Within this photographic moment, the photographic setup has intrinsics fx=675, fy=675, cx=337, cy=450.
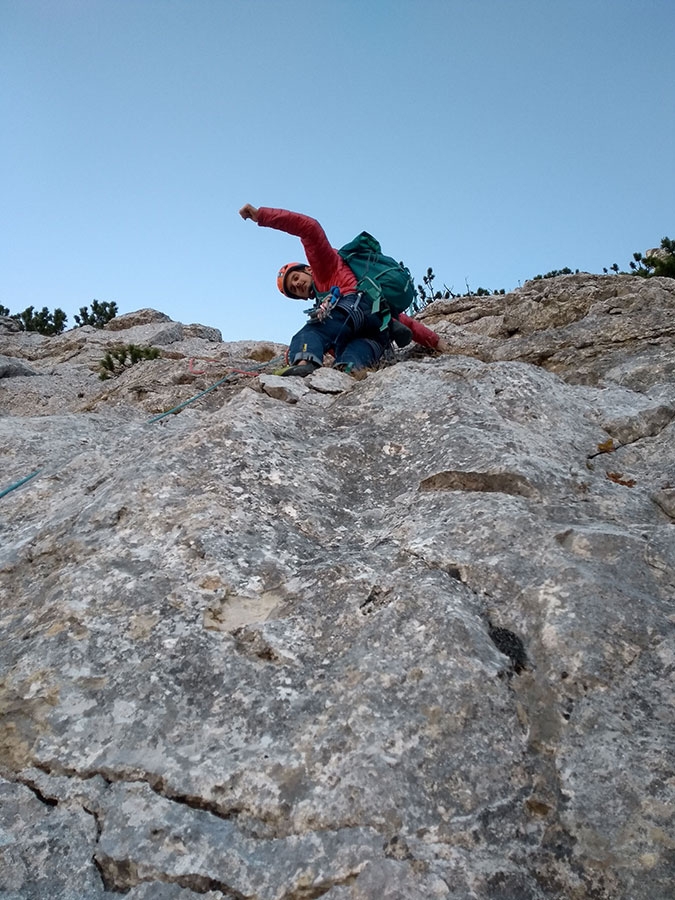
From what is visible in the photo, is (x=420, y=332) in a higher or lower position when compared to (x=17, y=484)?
higher

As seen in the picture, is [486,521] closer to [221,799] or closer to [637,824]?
[637,824]

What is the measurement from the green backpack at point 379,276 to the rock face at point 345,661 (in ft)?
12.3

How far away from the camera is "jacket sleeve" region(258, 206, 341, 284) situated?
8.10m

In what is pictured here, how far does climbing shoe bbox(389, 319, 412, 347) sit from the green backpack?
0.50 feet

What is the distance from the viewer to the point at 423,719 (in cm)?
262

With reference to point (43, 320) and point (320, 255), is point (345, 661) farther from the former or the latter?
point (43, 320)

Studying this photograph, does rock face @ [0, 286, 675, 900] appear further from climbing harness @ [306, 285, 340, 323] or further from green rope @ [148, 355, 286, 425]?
climbing harness @ [306, 285, 340, 323]

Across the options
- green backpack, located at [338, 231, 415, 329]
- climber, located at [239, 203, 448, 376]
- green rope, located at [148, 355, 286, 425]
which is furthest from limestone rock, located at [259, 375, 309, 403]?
green backpack, located at [338, 231, 415, 329]

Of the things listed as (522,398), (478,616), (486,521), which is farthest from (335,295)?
(478,616)

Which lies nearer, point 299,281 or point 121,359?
point 299,281

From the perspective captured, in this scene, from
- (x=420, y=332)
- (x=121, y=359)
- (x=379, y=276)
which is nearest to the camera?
(x=379, y=276)

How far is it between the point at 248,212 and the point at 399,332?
2436 millimetres

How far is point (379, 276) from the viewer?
8852mm

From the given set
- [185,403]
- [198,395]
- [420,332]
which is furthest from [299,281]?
[185,403]
